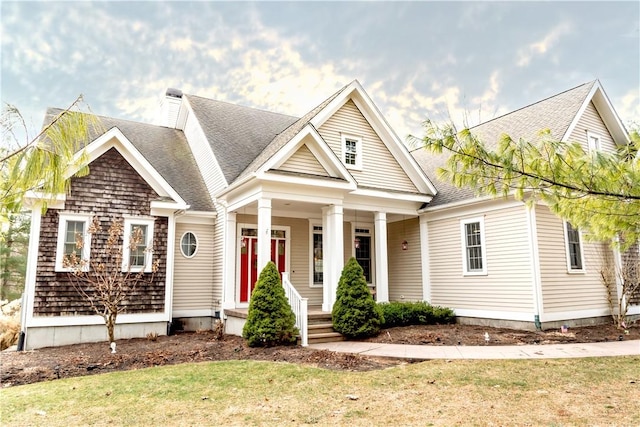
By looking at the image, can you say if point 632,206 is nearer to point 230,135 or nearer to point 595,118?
point 595,118

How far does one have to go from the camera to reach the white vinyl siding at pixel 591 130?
12656mm

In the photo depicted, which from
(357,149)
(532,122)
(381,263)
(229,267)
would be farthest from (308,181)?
(532,122)

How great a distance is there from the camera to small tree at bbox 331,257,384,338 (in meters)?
9.73

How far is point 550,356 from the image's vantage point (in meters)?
7.76

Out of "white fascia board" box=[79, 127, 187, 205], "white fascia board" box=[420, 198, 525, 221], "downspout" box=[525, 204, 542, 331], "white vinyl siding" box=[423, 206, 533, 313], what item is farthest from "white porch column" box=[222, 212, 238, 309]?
"downspout" box=[525, 204, 542, 331]

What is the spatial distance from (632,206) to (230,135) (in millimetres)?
11609

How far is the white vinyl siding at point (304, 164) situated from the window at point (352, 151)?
5.90ft

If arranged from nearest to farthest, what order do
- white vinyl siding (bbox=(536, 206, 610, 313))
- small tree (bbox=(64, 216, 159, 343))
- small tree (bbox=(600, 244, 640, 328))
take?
small tree (bbox=(64, 216, 159, 343)) → white vinyl siding (bbox=(536, 206, 610, 313)) → small tree (bbox=(600, 244, 640, 328))

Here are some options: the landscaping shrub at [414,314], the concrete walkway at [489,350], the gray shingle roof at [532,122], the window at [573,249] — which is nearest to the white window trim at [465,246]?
the gray shingle roof at [532,122]

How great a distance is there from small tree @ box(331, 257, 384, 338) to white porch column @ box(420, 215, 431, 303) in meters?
3.80

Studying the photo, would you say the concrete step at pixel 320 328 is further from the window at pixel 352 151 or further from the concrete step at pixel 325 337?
the window at pixel 352 151

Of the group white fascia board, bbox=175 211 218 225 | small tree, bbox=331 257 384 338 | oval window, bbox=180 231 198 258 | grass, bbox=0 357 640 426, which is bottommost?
grass, bbox=0 357 640 426

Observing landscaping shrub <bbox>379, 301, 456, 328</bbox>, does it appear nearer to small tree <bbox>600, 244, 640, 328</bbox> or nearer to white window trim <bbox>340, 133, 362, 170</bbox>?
white window trim <bbox>340, 133, 362, 170</bbox>

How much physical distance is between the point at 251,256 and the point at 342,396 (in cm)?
806
